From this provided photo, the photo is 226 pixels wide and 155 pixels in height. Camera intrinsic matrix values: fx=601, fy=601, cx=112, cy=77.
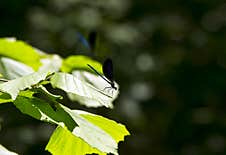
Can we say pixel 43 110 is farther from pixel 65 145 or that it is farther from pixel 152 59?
pixel 152 59

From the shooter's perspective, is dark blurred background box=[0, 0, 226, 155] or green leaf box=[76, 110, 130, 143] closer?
green leaf box=[76, 110, 130, 143]

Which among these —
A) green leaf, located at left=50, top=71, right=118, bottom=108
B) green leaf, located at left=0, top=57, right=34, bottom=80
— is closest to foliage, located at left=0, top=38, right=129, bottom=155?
green leaf, located at left=50, top=71, right=118, bottom=108

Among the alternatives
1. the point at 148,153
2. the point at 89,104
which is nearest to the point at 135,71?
the point at 148,153

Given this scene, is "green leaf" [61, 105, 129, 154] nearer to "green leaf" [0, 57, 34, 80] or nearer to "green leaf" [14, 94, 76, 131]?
"green leaf" [14, 94, 76, 131]

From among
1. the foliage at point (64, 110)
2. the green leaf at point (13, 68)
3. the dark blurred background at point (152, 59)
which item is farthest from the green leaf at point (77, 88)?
the dark blurred background at point (152, 59)

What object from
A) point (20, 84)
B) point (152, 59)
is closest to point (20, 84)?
point (20, 84)

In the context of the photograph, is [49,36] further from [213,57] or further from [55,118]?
[55,118]

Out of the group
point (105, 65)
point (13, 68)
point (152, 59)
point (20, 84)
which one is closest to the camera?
point (20, 84)
